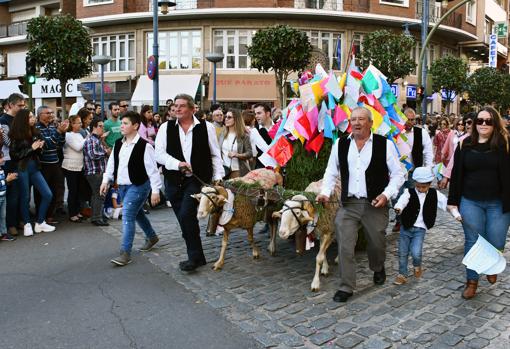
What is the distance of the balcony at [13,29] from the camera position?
1514 inches

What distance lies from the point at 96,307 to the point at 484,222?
12.5 feet

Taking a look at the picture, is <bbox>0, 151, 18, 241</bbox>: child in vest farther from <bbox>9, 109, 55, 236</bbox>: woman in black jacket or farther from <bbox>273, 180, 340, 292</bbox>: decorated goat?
<bbox>273, 180, 340, 292</bbox>: decorated goat

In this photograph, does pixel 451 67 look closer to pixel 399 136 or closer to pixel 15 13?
pixel 399 136

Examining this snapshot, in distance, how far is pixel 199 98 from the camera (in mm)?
30594

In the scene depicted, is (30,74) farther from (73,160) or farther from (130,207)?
(130,207)

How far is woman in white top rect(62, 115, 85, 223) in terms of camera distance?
8953 millimetres

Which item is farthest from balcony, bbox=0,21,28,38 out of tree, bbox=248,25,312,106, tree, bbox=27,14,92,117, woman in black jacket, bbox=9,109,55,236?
woman in black jacket, bbox=9,109,55,236

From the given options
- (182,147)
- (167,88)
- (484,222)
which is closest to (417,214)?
(484,222)

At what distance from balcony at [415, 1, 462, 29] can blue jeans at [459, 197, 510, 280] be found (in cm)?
3095

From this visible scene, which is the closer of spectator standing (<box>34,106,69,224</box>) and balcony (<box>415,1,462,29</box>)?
spectator standing (<box>34,106,69,224</box>)

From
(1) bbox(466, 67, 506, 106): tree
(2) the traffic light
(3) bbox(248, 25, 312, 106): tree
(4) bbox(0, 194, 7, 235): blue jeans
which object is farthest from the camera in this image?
(1) bbox(466, 67, 506, 106): tree

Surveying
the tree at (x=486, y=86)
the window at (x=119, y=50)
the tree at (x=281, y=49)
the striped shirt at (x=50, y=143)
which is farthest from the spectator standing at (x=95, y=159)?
the tree at (x=486, y=86)

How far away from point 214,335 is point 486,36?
151 feet

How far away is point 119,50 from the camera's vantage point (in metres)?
32.5
